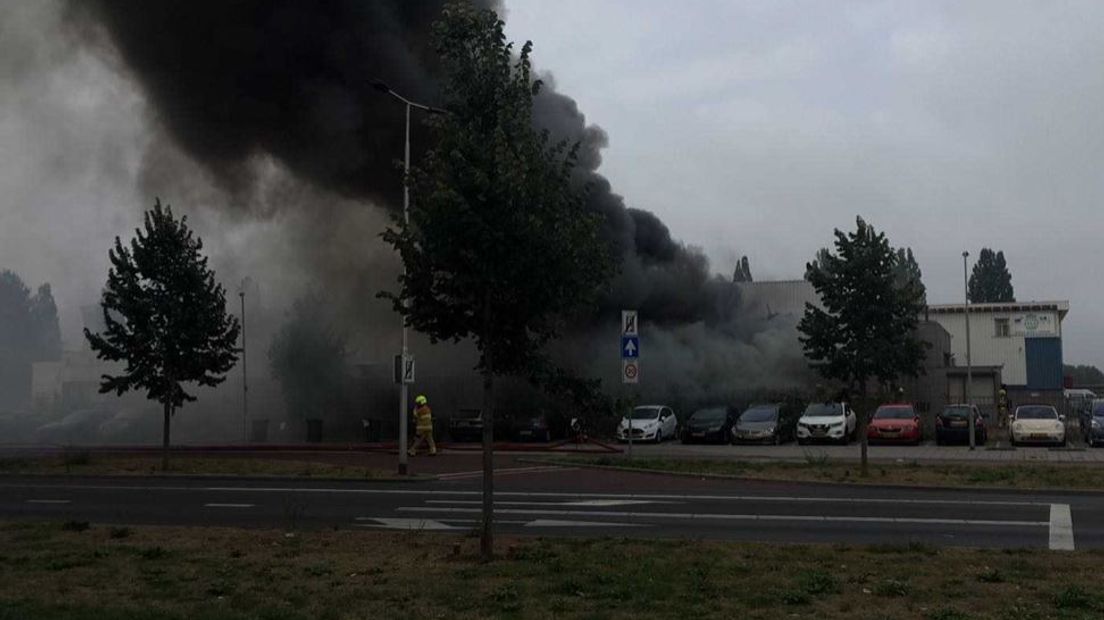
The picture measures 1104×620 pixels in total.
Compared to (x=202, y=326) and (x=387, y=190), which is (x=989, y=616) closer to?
(x=202, y=326)

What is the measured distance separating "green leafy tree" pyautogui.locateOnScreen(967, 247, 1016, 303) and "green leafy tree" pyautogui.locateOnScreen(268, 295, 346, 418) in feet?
183

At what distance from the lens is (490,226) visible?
9211 mm

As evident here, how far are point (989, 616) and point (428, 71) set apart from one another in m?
28.5

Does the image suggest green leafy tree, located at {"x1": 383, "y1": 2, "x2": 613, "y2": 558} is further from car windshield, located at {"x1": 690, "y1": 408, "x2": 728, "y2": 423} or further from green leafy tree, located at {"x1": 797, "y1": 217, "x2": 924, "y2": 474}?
car windshield, located at {"x1": 690, "y1": 408, "x2": 728, "y2": 423}

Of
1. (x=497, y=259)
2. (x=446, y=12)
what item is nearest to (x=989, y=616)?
(x=497, y=259)

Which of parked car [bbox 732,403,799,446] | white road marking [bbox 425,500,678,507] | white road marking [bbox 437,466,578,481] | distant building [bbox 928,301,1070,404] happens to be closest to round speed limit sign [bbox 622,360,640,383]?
white road marking [bbox 437,466,578,481]

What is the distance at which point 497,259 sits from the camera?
30.3 feet

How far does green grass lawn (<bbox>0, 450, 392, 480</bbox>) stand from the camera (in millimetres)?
20859

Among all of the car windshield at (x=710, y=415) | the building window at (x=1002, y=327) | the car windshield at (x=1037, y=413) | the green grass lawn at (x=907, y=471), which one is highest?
the building window at (x=1002, y=327)

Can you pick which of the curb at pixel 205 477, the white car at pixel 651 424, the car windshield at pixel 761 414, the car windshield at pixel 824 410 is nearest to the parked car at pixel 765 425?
the car windshield at pixel 761 414

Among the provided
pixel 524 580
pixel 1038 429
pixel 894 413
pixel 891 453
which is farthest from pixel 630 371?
pixel 524 580

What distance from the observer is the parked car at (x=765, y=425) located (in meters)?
30.8

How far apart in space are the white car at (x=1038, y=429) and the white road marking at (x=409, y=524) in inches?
850

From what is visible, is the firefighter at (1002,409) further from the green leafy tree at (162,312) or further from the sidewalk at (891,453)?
the green leafy tree at (162,312)
